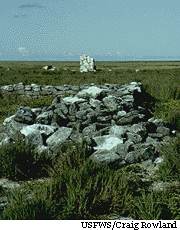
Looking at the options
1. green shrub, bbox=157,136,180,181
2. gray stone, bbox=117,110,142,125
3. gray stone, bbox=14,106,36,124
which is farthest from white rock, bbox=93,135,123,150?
gray stone, bbox=14,106,36,124

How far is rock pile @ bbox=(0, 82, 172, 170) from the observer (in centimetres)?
503

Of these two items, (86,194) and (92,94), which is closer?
(86,194)

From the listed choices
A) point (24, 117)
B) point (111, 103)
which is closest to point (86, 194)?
point (24, 117)

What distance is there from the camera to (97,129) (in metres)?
6.36

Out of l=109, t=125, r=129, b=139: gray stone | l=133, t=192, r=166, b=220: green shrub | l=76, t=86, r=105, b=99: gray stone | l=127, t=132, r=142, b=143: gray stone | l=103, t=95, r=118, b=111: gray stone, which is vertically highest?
l=76, t=86, r=105, b=99: gray stone

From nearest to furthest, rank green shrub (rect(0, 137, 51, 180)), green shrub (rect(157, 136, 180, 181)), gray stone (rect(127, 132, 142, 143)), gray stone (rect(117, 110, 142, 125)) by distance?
green shrub (rect(157, 136, 180, 181)) < green shrub (rect(0, 137, 51, 180)) < gray stone (rect(127, 132, 142, 143)) < gray stone (rect(117, 110, 142, 125))

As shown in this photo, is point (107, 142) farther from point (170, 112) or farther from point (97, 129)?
point (170, 112)

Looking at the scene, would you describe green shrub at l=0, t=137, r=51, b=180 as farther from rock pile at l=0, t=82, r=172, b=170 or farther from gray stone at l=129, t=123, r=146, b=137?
gray stone at l=129, t=123, r=146, b=137

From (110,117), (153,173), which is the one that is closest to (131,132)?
(110,117)

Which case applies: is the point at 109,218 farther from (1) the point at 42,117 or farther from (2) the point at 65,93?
(2) the point at 65,93

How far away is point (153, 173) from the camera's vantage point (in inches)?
175

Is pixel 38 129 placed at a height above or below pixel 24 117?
below

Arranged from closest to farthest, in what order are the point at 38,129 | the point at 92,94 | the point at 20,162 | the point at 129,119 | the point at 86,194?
the point at 86,194, the point at 20,162, the point at 38,129, the point at 129,119, the point at 92,94

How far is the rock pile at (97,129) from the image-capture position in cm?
503
